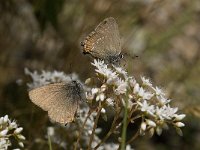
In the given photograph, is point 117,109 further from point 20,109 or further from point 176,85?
point 176,85

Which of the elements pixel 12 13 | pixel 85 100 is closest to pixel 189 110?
pixel 85 100

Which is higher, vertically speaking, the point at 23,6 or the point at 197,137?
the point at 23,6

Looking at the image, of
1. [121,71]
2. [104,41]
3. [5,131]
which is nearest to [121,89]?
[121,71]

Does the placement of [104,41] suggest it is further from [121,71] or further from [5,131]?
[5,131]

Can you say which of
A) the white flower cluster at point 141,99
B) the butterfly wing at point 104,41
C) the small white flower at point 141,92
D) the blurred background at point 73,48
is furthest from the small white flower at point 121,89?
the blurred background at point 73,48

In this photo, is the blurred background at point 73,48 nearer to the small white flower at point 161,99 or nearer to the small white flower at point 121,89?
the small white flower at point 161,99

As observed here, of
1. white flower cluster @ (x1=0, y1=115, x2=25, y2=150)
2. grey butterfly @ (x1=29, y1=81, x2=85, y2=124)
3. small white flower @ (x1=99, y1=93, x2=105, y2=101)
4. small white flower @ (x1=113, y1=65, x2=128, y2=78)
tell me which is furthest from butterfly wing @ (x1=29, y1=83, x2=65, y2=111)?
small white flower @ (x1=113, y1=65, x2=128, y2=78)
